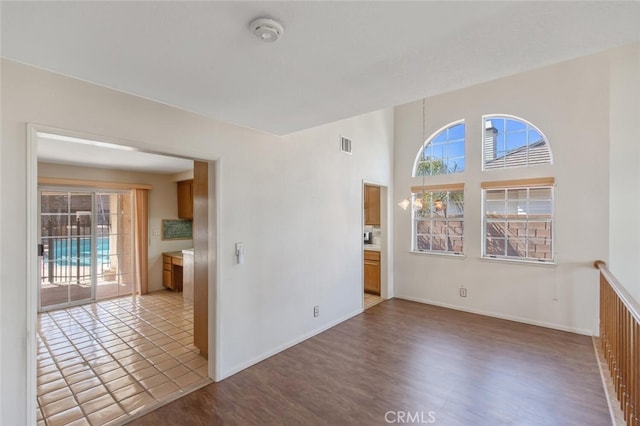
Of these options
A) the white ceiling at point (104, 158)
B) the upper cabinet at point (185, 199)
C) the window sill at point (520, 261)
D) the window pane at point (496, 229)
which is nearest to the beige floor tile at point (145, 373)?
the white ceiling at point (104, 158)

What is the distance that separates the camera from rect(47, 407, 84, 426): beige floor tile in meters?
2.21

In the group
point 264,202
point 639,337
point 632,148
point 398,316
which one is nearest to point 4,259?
point 264,202

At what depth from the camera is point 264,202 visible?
3256mm

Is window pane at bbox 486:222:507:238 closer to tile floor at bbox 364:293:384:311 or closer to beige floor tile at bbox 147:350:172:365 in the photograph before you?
tile floor at bbox 364:293:384:311

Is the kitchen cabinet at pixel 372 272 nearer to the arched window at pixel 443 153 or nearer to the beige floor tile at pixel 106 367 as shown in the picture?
the arched window at pixel 443 153

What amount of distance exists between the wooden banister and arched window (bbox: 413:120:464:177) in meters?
2.46

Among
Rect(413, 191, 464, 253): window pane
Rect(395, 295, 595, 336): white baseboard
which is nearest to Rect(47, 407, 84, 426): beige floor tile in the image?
Rect(395, 295, 595, 336): white baseboard

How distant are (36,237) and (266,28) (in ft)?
6.12

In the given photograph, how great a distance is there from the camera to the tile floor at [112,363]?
7.86ft

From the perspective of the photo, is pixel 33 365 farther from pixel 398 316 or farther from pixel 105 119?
pixel 398 316

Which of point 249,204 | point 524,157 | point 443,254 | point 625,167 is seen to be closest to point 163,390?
point 249,204

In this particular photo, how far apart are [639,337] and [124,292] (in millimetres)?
7092

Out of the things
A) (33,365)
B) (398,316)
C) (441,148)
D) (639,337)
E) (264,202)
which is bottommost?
(398,316)

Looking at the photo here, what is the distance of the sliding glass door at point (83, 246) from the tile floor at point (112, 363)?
1.43 feet
